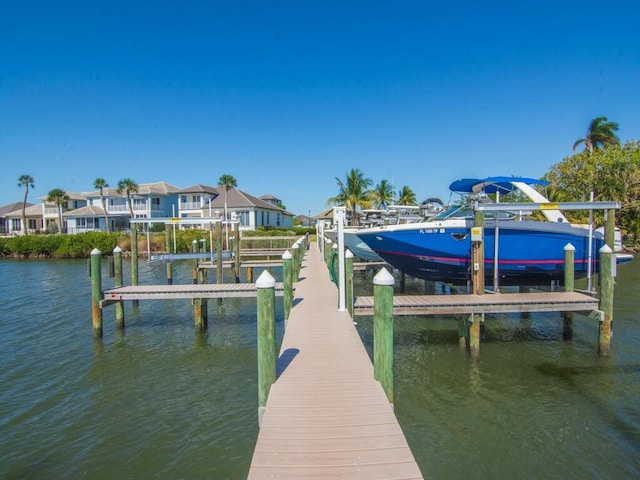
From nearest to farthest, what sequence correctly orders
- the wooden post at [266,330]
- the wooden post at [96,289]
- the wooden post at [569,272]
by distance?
the wooden post at [266,330]
the wooden post at [569,272]
the wooden post at [96,289]

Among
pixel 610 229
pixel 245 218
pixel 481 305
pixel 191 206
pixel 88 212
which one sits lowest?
pixel 481 305

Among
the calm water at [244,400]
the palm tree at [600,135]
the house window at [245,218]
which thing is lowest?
the calm water at [244,400]

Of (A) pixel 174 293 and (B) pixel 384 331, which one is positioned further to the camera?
(A) pixel 174 293

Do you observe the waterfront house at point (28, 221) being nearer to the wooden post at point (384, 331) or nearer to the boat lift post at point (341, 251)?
the boat lift post at point (341, 251)

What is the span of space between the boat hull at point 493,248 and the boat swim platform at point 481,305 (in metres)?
3.10

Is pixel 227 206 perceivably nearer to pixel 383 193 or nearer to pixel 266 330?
pixel 383 193

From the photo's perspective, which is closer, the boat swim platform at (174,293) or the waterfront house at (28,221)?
the boat swim platform at (174,293)

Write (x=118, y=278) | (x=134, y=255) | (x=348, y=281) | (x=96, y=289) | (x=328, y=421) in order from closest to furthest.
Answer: (x=328, y=421) → (x=348, y=281) → (x=96, y=289) → (x=118, y=278) → (x=134, y=255)

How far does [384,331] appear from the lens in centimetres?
569

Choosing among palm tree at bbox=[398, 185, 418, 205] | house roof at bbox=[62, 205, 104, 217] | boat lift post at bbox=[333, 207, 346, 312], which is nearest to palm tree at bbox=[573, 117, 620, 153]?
palm tree at bbox=[398, 185, 418, 205]

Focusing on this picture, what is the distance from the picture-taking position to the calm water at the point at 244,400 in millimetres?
6156

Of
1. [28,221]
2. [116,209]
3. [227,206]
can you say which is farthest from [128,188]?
[28,221]

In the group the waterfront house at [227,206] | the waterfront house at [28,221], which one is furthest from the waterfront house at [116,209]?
the waterfront house at [28,221]

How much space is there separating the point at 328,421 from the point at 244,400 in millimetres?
3835
